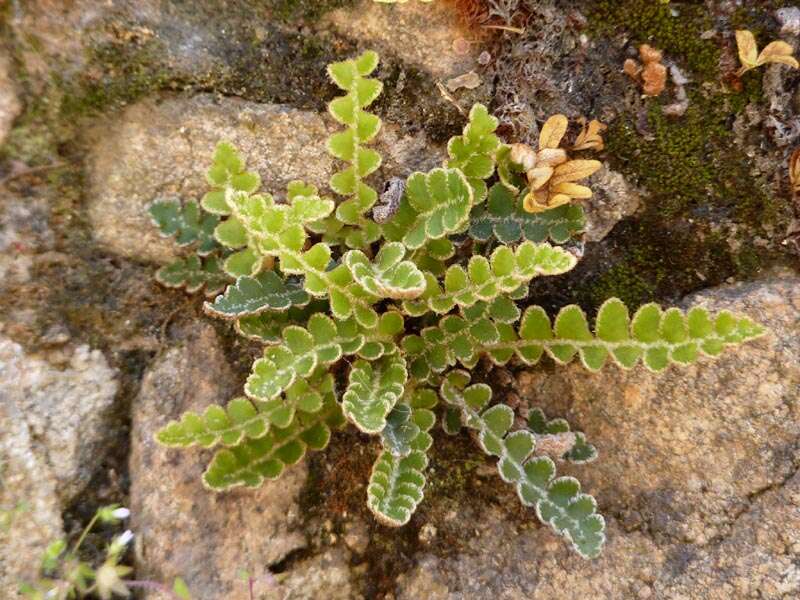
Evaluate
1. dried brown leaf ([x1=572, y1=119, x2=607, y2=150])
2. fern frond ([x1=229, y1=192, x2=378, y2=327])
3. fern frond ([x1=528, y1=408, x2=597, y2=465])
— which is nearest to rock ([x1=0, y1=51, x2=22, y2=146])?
fern frond ([x1=229, y1=192, x2=378, y2=327])

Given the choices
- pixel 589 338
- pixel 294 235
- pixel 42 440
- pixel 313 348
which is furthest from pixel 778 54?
pixel 42 440

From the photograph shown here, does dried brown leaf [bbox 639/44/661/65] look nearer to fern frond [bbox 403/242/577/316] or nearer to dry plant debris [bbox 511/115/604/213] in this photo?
dry plant debris [bbox 511/115/604/213]

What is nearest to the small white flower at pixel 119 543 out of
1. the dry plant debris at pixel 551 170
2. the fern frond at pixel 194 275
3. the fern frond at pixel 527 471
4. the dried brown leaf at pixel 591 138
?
the fern frond at pixel 194 275

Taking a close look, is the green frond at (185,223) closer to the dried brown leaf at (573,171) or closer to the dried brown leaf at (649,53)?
the dried brown leaf at (573,171)

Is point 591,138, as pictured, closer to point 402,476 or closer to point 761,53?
point 761,53

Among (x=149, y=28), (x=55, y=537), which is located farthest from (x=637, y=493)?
(x=149, y=28)

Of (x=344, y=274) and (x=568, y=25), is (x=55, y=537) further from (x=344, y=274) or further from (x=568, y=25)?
(x=568, y=25)
